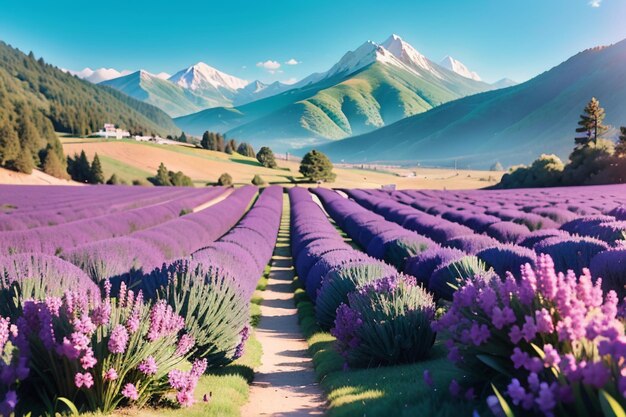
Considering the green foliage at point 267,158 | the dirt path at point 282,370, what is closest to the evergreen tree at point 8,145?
the green foliage at point 267,158

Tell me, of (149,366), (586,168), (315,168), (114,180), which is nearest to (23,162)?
(114,180)

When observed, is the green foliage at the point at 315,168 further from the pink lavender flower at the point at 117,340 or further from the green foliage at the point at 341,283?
the pink lavender flower at the point at 117,340

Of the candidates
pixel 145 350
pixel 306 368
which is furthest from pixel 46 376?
pixel 306 368

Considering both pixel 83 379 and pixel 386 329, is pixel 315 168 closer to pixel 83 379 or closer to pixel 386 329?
pixel 386 329

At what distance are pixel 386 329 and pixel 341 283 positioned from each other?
2109 millimetres

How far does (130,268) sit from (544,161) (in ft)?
220

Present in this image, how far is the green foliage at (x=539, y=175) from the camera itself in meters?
63.7

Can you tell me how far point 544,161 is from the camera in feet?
221

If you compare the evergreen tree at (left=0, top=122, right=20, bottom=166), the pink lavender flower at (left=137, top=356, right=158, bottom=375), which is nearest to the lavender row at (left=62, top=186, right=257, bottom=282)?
the pink lavender flower at (left=137, top=356, right=158, bottom=375)

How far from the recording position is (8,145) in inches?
2421

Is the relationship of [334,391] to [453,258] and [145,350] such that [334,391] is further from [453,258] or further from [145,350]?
[453,258]

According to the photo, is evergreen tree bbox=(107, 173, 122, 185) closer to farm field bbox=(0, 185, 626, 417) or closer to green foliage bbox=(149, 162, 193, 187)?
green foliage bbox=(149, 162, 193, 187)

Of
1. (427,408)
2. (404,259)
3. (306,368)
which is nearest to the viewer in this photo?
(427,408)

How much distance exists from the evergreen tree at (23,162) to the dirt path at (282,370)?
200 feet
